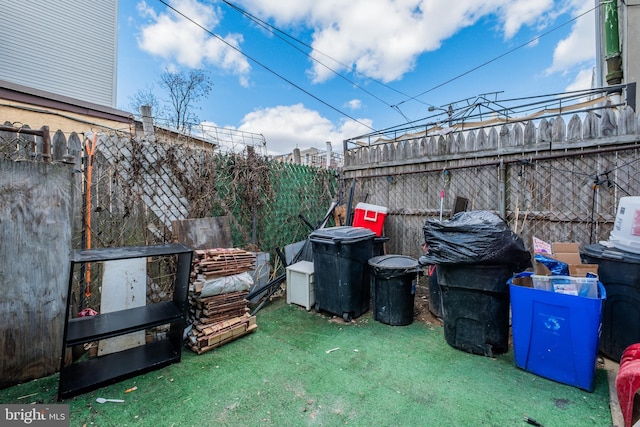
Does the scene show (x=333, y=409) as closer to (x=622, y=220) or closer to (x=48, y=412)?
(x=48, y=412)

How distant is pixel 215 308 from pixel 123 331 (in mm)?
805

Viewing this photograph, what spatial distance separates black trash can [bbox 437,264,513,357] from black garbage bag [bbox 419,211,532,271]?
11cm

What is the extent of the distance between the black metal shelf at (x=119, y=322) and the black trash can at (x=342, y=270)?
1.68m

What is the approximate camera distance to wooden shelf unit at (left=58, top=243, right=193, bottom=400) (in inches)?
79.4

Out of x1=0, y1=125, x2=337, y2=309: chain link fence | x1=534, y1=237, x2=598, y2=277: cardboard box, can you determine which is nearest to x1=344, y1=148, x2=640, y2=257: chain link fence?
x1=534, y1=237, x2=598, y2=277: cardboard box

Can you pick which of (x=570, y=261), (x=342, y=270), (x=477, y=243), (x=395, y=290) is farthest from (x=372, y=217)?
(x=570, y=261)

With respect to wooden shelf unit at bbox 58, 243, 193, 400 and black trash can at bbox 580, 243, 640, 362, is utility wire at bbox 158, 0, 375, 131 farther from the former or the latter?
black trash can at bbox 580, 243, 640, 362

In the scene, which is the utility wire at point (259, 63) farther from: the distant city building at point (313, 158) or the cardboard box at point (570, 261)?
A: the cardboard box at point (570, 261)

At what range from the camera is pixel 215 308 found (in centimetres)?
282

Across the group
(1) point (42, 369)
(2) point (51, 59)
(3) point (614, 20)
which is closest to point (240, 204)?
(1) point (42, 369)

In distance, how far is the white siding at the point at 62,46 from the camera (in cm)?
777

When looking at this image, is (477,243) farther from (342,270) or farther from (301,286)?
(301,286)

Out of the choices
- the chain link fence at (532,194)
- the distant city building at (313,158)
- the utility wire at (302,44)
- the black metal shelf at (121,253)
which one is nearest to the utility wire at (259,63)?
the utility wire at (302,44)

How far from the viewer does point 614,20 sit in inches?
190
